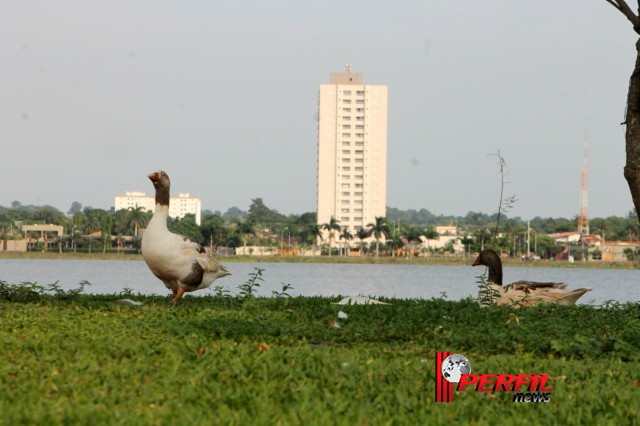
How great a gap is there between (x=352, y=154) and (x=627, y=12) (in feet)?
606

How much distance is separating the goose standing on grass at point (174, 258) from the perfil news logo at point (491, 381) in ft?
17.2

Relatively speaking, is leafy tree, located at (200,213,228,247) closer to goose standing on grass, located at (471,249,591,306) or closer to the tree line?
the tree line

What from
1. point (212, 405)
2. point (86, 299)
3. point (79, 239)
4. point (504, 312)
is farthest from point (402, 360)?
point (79, 239)

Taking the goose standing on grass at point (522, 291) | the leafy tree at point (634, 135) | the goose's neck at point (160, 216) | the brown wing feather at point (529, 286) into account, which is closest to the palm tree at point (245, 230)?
the goose standing on grass at point (522, 291)

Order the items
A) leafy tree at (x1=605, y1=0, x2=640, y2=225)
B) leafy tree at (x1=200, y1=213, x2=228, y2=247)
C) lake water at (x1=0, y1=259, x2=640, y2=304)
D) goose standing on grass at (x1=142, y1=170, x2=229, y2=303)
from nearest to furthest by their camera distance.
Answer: leafy tree at (x1=605, y1=0, x2=640, y2=225) → goose standing on grass at (x1=142, y1=170, x2=229, y2=303) → lake water at (x1=0, y1=259, x2=640, y2=304) → leafy tree at (x1=200, y1=213, x2=228, y2=247)

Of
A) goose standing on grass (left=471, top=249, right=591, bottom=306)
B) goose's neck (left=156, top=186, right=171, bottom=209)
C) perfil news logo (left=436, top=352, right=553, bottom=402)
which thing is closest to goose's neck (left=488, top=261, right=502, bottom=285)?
goose standing on grass (left=471, top=249, right=591, bottom=306)

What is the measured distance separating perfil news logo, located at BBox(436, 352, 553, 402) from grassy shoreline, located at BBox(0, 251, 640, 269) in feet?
363

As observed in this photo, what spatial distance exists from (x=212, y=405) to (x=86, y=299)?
6.45m

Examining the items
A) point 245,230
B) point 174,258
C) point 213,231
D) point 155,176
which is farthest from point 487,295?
point 245,230

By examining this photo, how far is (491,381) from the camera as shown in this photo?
655 centimetres

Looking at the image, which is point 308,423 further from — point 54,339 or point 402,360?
point 54,339

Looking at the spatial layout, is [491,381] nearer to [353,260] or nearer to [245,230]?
[245,230]

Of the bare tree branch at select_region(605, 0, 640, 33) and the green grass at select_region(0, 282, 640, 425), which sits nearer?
the green grass at select_region(0, 282, 640, 425)

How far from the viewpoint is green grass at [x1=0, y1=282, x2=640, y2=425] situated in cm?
566
